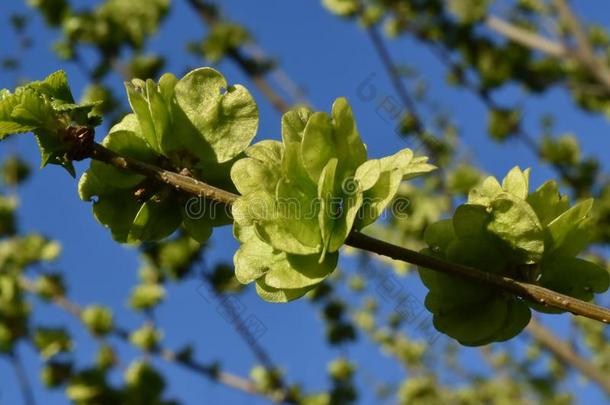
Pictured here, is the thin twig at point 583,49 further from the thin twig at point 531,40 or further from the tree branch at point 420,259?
the tree branch at point 420,259

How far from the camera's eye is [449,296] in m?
1.01

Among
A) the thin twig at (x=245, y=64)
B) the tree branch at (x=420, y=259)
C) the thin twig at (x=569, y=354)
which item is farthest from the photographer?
the thin twig at (x=245, y=64)

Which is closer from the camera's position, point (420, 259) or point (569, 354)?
point (420, 259)

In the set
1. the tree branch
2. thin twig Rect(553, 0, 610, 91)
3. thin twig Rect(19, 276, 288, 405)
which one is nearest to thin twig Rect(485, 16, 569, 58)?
thin twig Rect(553, 0, 610, 91)

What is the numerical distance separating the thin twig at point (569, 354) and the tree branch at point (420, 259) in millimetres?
3016

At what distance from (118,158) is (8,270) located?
3.47m

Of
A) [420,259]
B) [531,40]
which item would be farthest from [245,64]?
[420,259]

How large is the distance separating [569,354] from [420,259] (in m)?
3.20

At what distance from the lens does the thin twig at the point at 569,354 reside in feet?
11.8

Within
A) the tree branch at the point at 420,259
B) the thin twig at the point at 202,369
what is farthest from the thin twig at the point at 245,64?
the tree branch at the point at 420,259

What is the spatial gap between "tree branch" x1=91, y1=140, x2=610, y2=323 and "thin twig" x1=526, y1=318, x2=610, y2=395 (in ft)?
9.90

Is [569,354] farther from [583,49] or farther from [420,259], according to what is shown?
[420,259]

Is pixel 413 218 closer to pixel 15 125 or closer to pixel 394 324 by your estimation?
pixel 15 125

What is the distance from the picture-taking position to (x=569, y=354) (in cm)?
365
